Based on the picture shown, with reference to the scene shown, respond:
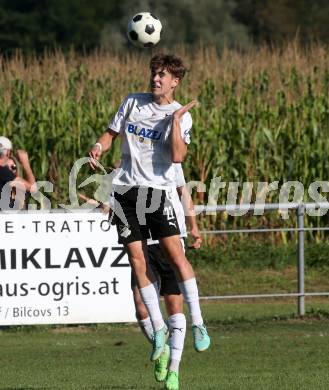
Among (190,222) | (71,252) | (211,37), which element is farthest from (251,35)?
(190,222)

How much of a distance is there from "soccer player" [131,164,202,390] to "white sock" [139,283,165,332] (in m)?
0.12

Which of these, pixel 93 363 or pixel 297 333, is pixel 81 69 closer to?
pixel 297 333

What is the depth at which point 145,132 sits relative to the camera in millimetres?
11008

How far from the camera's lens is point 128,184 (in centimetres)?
1107

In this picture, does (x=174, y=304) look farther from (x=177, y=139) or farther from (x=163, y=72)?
(x=163, y=72)

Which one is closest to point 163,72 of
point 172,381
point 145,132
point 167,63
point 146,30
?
point 167,63

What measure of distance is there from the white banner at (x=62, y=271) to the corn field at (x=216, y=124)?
5.39 metres

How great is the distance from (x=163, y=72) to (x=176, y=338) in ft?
7.03

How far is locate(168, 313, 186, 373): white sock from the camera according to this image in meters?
10.9

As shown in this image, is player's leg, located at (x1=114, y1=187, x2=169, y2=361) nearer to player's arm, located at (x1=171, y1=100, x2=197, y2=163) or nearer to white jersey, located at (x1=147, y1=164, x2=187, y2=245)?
white jersey, located at (x1=147, y1=164, x2=187, y2=245)

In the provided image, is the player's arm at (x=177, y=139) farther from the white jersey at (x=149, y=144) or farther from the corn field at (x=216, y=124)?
the corn field at (x=216, y=124)

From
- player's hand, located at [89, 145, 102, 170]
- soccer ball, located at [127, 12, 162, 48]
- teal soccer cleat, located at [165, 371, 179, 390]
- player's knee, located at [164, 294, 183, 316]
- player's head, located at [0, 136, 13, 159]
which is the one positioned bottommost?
teal soccer cleat, located at [165, 371, 179, 390]

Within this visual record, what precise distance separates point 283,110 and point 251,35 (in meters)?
37.5

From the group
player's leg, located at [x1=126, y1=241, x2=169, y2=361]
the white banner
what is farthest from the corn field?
player's leg, located at [x1=126, y1=241, x2=169, y2=361]
